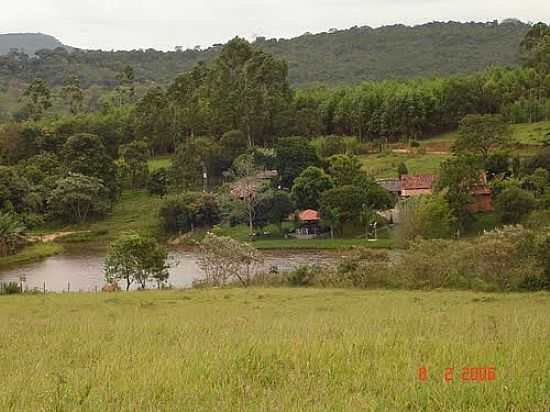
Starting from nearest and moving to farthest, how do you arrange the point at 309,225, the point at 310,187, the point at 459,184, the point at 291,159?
the point at 459,184, the point at 309,225, the point at 310,187, the point at 291,159

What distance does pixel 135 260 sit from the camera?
31203 millimetres

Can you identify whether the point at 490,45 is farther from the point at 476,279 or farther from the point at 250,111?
the point at 476,279

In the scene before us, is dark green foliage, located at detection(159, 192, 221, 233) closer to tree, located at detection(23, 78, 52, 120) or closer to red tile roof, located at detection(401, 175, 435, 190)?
red tile roof, located at detection(401, 175, 435, 190)

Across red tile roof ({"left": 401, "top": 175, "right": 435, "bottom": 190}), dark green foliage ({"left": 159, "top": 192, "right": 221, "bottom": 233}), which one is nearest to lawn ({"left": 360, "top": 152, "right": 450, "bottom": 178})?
red tile roof ({"left": 401, "top": 175, "right": 435, "bottom": 190})

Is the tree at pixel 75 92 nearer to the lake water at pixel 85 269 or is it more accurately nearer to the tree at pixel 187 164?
the tree at pixel 187 164

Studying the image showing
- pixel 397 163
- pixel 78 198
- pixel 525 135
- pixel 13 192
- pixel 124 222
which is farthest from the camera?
pixel 525 135

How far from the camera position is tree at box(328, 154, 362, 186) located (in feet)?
165

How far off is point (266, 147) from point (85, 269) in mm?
33277

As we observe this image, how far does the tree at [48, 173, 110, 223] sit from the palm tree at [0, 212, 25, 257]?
7.57 meters

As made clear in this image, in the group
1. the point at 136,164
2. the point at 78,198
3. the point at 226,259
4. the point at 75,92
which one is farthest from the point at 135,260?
the point at 75,92

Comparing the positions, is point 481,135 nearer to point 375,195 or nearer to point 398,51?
point 375,195

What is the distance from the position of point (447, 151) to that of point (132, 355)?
199 ft

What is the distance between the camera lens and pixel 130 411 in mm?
4566
